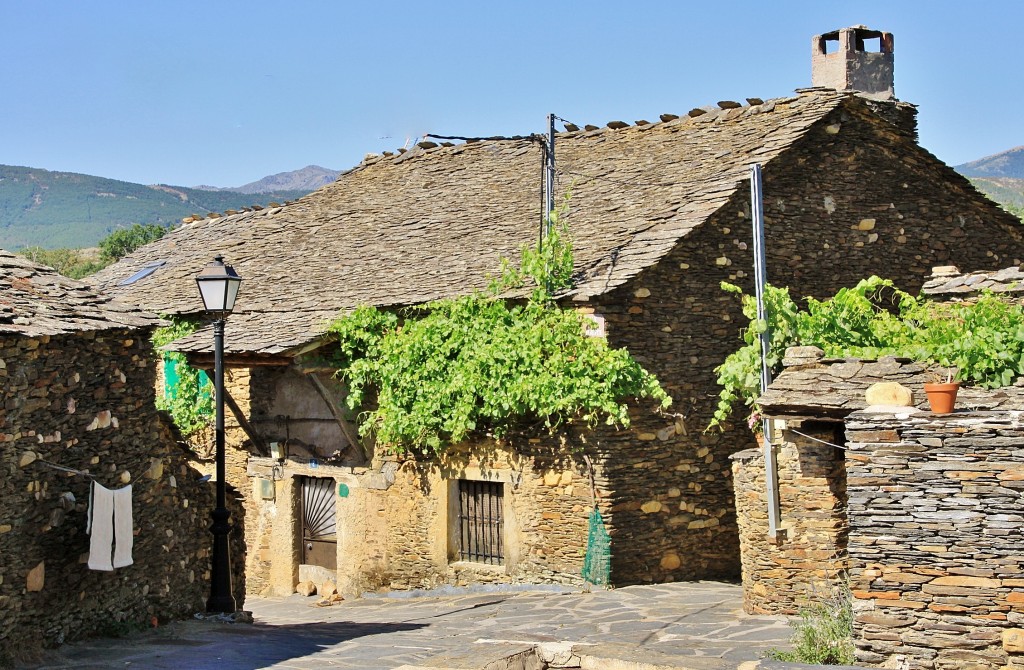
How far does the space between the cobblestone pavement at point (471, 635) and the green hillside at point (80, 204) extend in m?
94.7

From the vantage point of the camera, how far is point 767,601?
12242 mm

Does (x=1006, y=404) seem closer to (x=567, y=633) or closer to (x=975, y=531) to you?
(x=975, y=531)

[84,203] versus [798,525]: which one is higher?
[84,203]

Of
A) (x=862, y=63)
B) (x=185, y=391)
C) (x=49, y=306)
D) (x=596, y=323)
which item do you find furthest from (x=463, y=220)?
(x=49, y=306)

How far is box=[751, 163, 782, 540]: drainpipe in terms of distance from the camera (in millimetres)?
11922

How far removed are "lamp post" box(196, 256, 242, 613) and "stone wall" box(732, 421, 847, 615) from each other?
5357 millimetres

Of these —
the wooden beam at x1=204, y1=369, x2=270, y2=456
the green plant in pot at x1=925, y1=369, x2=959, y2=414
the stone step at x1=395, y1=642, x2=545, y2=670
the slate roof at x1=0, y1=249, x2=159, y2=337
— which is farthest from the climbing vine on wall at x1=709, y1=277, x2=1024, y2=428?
the wooden beam at x1=204, y1=369, x2=270, y2=456

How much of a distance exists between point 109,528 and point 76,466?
623mm

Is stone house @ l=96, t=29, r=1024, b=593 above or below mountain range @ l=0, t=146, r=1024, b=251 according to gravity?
below

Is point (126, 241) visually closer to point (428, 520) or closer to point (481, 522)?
point (428, 520)

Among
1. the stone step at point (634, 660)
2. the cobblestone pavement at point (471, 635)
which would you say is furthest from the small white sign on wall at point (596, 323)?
the stone step at point (634, 660)

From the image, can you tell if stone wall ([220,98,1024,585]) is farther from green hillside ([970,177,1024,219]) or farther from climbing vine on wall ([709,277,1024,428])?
green hillside ([970,177,1024,219])

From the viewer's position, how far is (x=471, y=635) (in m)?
12.0

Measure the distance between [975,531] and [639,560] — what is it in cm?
667
